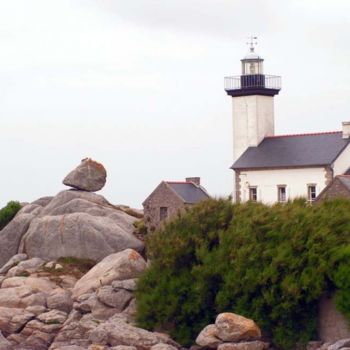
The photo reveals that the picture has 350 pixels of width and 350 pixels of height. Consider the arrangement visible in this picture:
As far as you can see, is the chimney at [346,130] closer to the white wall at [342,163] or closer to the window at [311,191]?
the white wall at [342,163]

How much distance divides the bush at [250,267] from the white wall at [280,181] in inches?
607

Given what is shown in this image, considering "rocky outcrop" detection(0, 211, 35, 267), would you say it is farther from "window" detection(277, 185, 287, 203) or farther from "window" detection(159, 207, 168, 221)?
"window" detection(277, 185, 287, 203)

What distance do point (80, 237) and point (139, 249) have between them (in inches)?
86.1

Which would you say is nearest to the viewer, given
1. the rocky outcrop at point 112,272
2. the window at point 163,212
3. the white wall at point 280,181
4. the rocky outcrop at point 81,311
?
the rocky outcrop at point 81,311

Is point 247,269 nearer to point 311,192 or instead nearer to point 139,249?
point 139,249

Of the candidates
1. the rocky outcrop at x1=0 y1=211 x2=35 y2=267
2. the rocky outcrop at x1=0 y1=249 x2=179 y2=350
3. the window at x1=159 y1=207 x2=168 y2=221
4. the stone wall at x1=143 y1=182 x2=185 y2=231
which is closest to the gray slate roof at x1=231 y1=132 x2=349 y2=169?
the stone wall at x1=143 y1=182 x2=185 y2=231

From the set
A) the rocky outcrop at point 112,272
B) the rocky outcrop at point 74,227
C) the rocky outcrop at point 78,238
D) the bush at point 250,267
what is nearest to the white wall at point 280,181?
the rocky outcrop at point 74,227

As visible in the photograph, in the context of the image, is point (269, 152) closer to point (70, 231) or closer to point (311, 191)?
point (311, 191)

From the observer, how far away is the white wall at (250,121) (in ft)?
217

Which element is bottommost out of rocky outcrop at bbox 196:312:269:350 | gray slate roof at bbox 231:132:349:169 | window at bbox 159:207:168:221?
rocky outcrop at bbox 196:312:269:350

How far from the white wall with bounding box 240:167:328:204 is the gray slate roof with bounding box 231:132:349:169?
0.31 meters

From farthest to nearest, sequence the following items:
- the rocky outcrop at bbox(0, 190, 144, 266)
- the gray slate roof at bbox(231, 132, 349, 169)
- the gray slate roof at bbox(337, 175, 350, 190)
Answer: the gray slate roof at bbox(231, 132, 349, 169) < the gray slate roof at bbox(337, 175, 350, 190) < the rocky outcrop at bbox(0, 190, 144, 266)

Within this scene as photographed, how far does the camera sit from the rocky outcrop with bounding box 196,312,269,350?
3925 cm

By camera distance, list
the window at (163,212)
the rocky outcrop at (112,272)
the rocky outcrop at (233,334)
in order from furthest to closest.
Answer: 1. the window at (163,212)
2. the rocky outcrop at (112,272)
3. the rocky outcrop at (233,334)
